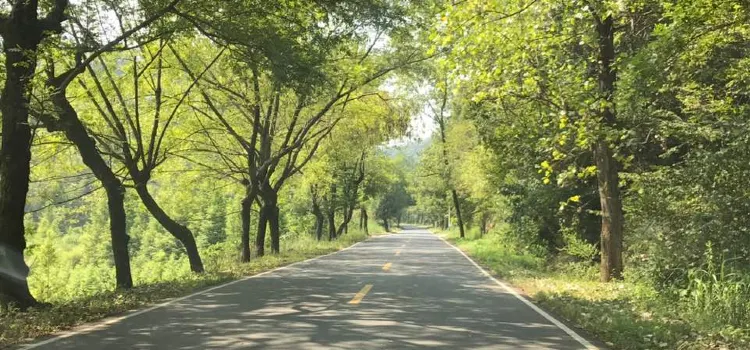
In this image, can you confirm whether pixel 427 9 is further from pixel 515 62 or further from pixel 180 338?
pixel 180 338

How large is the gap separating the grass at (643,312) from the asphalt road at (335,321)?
526mm

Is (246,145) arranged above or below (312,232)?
above

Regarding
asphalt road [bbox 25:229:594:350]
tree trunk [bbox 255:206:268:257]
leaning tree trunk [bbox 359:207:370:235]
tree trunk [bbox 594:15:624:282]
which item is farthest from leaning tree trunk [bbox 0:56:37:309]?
leaning tree trunk [bbox 359:207:370:235]

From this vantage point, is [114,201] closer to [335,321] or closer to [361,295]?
[361,295]

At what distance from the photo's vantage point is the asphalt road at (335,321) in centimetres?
718

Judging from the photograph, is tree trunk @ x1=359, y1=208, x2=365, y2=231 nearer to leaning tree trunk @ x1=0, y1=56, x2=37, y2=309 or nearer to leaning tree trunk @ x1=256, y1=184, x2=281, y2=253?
leaning tree trunk @ x1=256, y1=184, x2=281, y2=253

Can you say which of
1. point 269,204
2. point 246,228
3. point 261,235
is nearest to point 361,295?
point 246,228

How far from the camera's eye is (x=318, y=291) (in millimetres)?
12422

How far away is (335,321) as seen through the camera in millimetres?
8672

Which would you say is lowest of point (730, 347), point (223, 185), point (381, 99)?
point (730, 347)

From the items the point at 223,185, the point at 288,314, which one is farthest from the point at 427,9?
the point at 223,185

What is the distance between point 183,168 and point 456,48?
17.6 m

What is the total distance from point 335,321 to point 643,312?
490 cm

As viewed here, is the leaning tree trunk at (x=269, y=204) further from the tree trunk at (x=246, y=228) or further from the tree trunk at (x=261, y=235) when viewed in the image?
the tree trunk at (x=246, y=228)
